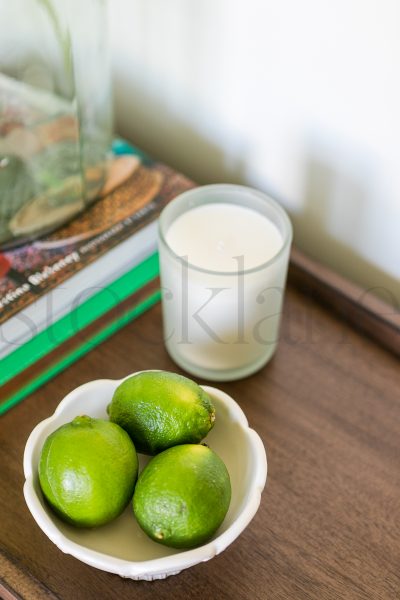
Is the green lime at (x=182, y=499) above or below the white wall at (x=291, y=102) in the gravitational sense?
below

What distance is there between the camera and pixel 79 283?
0.56 meters

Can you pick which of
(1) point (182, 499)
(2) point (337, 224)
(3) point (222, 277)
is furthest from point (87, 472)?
(2) point (337, 224)

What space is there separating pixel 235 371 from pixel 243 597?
0.54 feet

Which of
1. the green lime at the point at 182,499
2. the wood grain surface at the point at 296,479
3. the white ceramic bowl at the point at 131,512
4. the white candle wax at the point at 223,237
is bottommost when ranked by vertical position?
the wood grain surface at the point at 296,479

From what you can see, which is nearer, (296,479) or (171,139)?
(296,479)

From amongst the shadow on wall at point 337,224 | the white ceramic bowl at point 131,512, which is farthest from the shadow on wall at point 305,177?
the white ceramic bowl at point 131,512

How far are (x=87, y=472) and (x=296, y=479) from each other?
16 cm

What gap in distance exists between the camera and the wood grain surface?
1.44ft

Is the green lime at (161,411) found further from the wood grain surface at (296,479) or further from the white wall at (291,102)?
the white wall at (291,102)

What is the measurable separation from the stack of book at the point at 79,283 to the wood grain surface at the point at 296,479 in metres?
0.01

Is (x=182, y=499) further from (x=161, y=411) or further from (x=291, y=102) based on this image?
(x=291, y=102)

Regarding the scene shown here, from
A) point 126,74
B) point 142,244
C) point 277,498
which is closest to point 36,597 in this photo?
point 277,498

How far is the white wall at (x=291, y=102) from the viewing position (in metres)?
0.51

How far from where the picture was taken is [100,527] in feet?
1.39
